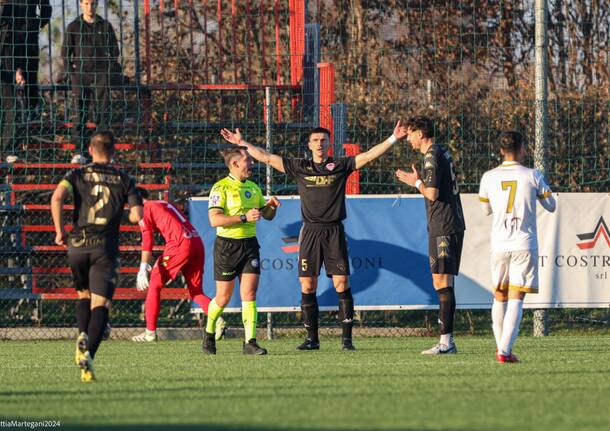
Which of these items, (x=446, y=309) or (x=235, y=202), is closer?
(x=446, y=309)

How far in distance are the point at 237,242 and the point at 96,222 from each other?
2887 mm

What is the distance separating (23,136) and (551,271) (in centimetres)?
728

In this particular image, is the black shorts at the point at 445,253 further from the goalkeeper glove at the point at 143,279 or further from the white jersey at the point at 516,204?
the goalkeeper glove at the point at 143,279

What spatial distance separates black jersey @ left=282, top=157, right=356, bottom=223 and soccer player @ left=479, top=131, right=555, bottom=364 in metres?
2.27

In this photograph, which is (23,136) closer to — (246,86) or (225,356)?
(246,86)

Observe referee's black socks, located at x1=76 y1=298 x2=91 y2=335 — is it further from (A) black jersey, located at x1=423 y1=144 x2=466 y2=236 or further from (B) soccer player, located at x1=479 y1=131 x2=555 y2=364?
(A) black jersey, located at x1=423 y1=144 x2=466 y2=236

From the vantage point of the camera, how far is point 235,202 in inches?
447

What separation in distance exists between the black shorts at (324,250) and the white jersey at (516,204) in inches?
91.2

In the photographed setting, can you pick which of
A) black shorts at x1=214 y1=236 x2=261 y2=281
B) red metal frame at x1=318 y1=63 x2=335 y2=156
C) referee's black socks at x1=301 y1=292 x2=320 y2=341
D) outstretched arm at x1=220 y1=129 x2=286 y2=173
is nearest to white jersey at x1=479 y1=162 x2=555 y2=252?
black shorts at x1=214 y1=236 x2=261 y2=281

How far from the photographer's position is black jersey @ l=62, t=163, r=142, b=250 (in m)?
8.65

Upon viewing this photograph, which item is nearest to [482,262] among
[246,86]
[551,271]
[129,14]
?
[551,271]

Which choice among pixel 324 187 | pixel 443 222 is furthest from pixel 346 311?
pixel 443 222

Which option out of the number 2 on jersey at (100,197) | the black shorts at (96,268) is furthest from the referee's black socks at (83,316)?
the number 2 on jersey at (100,197)

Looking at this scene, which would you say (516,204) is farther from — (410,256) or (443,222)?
(410,256)
